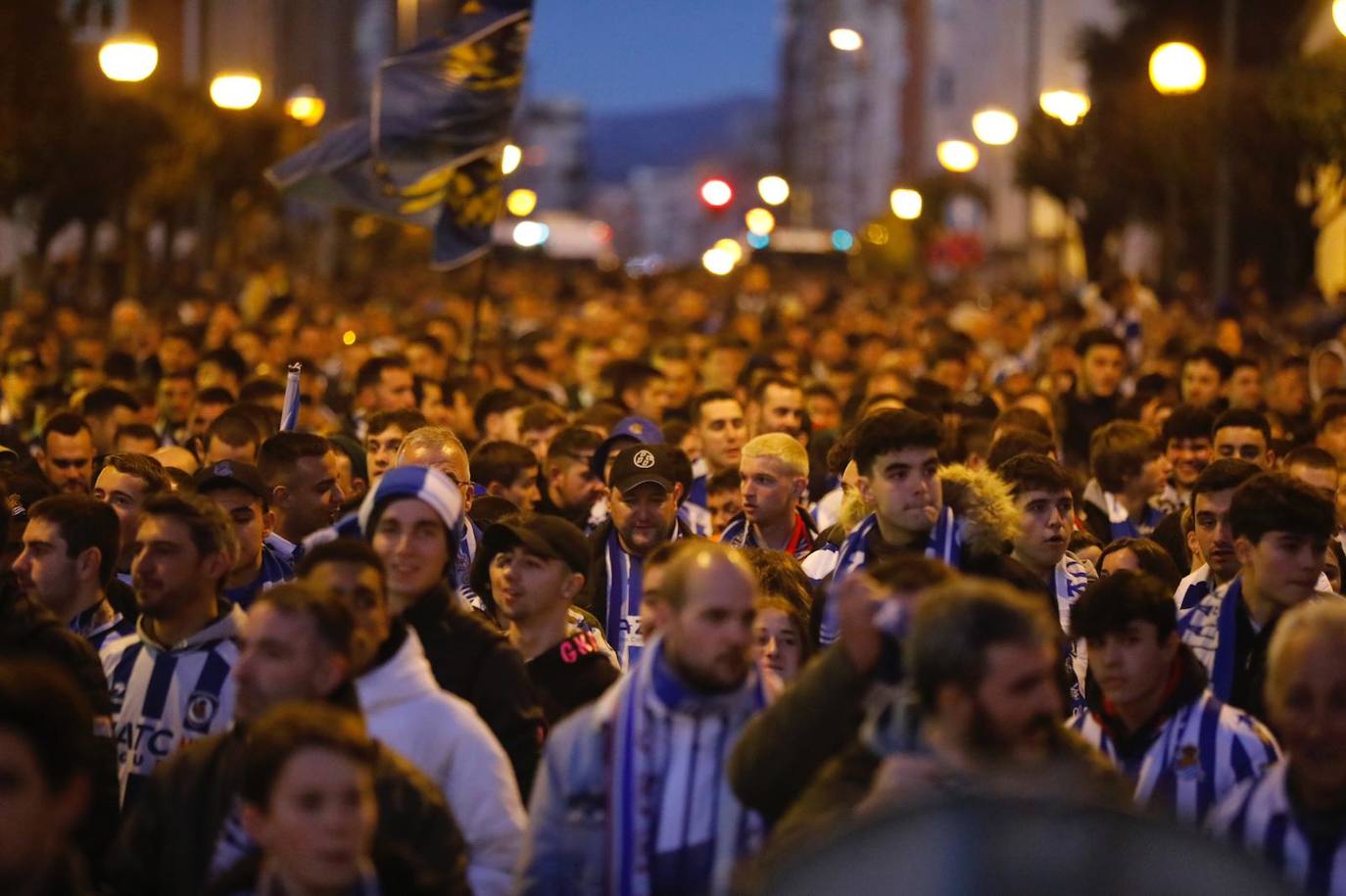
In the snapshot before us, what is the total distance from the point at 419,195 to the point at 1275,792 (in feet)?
35.1

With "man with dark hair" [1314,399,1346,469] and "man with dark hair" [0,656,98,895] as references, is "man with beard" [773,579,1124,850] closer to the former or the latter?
"man with dark hair" [0,656,98,895]

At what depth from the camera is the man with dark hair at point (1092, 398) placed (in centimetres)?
1518

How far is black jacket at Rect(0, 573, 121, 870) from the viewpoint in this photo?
625cm

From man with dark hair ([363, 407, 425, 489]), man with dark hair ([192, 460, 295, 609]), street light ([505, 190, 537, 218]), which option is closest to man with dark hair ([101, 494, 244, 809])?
man with dark hair ([192, 460, 295, 609])

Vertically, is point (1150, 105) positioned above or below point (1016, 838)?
above

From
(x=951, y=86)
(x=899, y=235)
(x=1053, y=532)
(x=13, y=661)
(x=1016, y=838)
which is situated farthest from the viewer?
(x=951, y=86)

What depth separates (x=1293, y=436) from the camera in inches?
509

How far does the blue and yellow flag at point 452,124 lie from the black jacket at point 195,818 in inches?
383

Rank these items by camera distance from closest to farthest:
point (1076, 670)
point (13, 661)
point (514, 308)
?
point (13, 661), point (1076, 670), point (514, 308)

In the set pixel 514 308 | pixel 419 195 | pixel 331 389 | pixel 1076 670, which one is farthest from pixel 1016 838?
pixel 514 308

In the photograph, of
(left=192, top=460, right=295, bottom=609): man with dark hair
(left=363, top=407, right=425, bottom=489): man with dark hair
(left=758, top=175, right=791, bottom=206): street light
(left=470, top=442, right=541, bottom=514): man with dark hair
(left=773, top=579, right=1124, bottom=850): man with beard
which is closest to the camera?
(left=773, top=579, right=1124, bottom=850): man with beard

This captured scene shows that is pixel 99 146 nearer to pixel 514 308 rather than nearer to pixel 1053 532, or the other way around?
pixel 514 308

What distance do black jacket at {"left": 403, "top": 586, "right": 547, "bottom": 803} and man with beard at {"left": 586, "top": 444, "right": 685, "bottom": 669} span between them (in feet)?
8.68

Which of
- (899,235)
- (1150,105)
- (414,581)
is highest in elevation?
(899,235)
